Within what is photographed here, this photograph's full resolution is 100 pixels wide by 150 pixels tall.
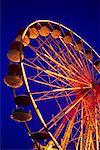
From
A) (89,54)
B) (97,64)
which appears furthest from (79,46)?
(97,64)

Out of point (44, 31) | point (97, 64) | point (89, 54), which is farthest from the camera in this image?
point (89, 54)

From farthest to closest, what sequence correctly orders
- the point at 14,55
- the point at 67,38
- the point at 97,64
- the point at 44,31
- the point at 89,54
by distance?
the point at 89,54 → the point at 67,38 → the point at 97,64 → the point at 44,31 → the point at 14,55

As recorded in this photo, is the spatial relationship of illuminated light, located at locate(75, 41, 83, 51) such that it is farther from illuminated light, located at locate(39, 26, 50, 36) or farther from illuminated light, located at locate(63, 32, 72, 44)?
illuminated light, located at locate(39, 26, 50, 36)

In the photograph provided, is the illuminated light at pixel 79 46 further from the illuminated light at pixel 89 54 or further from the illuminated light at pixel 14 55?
the illuminated light at pixel 14 55

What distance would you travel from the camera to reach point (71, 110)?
463 inches

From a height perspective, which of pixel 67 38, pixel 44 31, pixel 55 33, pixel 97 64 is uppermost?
pixel 44 31

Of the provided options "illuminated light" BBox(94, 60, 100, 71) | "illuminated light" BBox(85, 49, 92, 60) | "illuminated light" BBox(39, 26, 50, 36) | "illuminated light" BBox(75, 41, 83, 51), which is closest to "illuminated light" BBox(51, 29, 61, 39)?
"illuminated light" BBox(39, 26, 50, 36)

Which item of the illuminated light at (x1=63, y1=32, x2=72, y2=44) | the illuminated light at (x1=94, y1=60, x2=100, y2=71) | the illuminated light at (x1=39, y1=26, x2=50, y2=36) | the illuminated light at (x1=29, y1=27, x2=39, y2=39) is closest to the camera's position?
the illuminated light at (x1=29, y1=27, x2=39, y2=39)

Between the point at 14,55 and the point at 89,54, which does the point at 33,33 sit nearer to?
the point at 14,55

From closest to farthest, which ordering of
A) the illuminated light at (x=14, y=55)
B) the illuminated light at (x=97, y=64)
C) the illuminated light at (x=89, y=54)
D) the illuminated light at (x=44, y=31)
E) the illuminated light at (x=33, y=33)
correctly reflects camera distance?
1. the illuminated light at (x=14, y=55)
2. the illuminated light at (x=33, y=33)
3. the illuminated light at (x=44, y=31)
4. the illuminated light at (x=97, y=64)
5. the illuminated light at (x=89, y=54)

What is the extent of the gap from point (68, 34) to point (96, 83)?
11.9 ft

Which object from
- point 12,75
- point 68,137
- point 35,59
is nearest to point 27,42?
point 35,59

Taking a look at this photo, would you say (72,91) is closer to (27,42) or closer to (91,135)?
(91,135)

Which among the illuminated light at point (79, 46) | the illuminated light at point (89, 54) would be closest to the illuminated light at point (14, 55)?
the illuminated light at point (79, 46)
